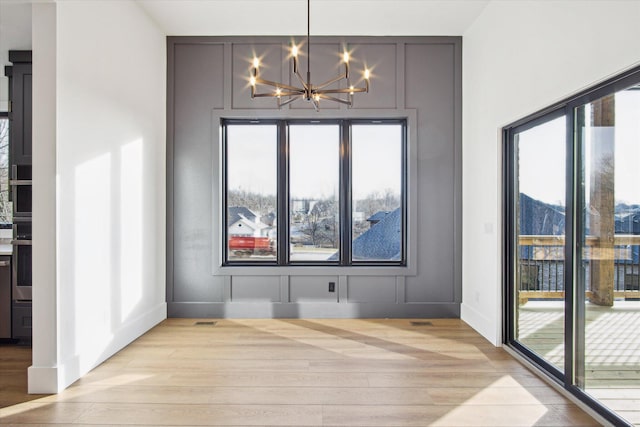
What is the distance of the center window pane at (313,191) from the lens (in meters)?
4.90

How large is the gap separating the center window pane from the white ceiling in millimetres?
1140

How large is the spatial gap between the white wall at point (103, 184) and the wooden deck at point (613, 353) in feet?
11.8

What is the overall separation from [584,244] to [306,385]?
215 cm

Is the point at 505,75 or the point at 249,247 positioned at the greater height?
the point at 505,75

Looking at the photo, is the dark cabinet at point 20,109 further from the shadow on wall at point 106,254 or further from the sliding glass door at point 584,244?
the sliding glass door at point 584,244

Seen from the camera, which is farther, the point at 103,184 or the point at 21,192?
the point at 21,192

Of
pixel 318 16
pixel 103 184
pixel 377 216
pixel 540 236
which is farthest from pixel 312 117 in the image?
pixel 540 236

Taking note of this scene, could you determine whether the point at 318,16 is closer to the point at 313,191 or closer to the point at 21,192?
the point at 313,191

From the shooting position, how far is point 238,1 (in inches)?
155

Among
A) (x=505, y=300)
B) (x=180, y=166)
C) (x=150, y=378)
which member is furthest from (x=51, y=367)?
(x=505, y=300)

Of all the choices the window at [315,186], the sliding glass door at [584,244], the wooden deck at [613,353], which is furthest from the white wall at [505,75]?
the wooden deck at [613,353]

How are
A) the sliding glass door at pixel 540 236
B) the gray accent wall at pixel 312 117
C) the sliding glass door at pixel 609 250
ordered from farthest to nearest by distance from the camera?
the gray accent wall at pixel 312 117
the sliding glass door at pixel 540 236
the sliding glass door at pixel 609 250

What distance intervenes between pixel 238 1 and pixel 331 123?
165 cm

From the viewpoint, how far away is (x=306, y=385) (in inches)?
116
